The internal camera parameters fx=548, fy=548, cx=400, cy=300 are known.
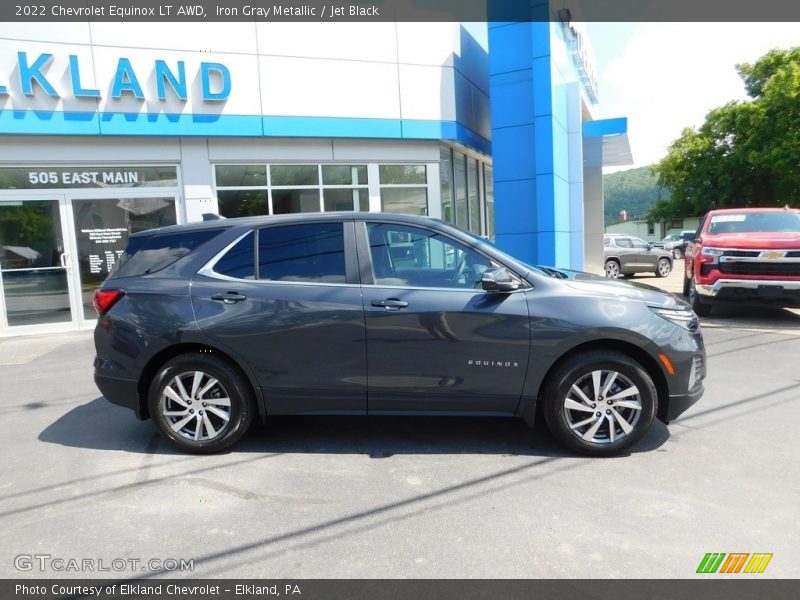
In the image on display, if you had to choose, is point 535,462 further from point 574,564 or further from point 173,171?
point 173,171

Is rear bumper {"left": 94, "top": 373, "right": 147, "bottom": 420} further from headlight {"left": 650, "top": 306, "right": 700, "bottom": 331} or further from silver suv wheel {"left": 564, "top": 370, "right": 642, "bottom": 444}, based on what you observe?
headlight {"left": 650, "top": 306, "right": 700, "bottom": 331}

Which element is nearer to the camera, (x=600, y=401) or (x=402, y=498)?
(x=402, y=498)

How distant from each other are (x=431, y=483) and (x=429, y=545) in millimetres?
720

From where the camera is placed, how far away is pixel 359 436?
14.6 ft

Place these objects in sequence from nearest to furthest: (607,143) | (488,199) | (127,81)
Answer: (127,81)
(607,143)
(488,199)

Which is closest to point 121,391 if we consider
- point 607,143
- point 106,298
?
point 106,298

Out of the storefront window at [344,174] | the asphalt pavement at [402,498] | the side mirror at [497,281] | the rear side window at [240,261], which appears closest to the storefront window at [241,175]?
the storefront window at [344,174]

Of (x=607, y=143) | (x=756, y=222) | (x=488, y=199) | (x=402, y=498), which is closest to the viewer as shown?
(x=402, y=498)

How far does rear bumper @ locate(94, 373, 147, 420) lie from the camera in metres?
4.16

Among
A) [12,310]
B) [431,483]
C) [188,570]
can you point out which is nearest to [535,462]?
[431,483]

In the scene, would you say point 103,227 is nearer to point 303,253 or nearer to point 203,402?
point 203,402

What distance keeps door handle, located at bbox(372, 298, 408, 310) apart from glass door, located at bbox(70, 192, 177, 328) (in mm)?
8191

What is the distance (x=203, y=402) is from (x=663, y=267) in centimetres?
1784

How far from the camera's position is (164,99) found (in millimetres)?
10141
